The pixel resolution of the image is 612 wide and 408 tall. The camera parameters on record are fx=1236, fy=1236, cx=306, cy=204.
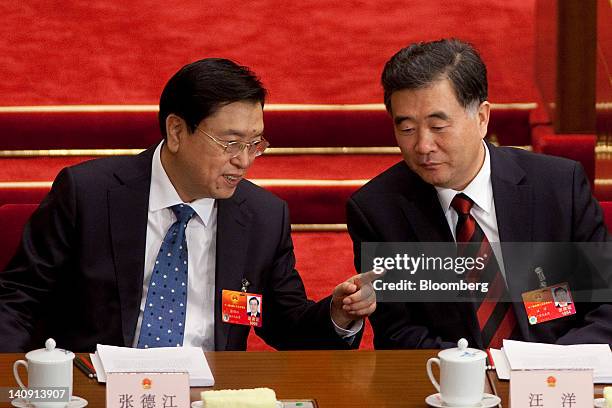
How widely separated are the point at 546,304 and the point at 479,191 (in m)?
0.27

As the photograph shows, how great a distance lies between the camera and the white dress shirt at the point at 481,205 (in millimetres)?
2564

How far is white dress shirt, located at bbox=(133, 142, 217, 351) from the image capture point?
251 centimetres

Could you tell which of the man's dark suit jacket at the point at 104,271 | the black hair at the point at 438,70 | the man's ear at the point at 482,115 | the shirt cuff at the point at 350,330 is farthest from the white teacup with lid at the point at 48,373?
the man's ear at the point at 482,115

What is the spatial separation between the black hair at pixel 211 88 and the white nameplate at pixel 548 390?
3.06ft

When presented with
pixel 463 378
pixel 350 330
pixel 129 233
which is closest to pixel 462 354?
pixel 463 378

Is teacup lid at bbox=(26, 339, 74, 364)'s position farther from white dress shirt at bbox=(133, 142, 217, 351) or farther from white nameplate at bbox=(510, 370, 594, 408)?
white nameplate at bbox=(510, 370, 594, 408)

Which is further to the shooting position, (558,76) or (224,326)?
(558,76)

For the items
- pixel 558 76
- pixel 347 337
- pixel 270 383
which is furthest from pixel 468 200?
pixel 558 76

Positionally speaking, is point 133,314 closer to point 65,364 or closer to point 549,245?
point 65,364

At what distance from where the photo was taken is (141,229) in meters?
2.52

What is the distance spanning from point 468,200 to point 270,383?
72 centimetres

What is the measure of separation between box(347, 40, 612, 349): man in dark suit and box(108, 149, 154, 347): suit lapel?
44 cm

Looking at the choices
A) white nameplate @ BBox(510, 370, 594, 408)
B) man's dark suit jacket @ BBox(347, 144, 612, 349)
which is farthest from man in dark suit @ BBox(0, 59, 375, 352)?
white nameplate @ BBox(510, 370, 594, 408)

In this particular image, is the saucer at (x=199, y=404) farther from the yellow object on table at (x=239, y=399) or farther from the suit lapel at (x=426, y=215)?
the suit lapel at (x=426, y=215)
